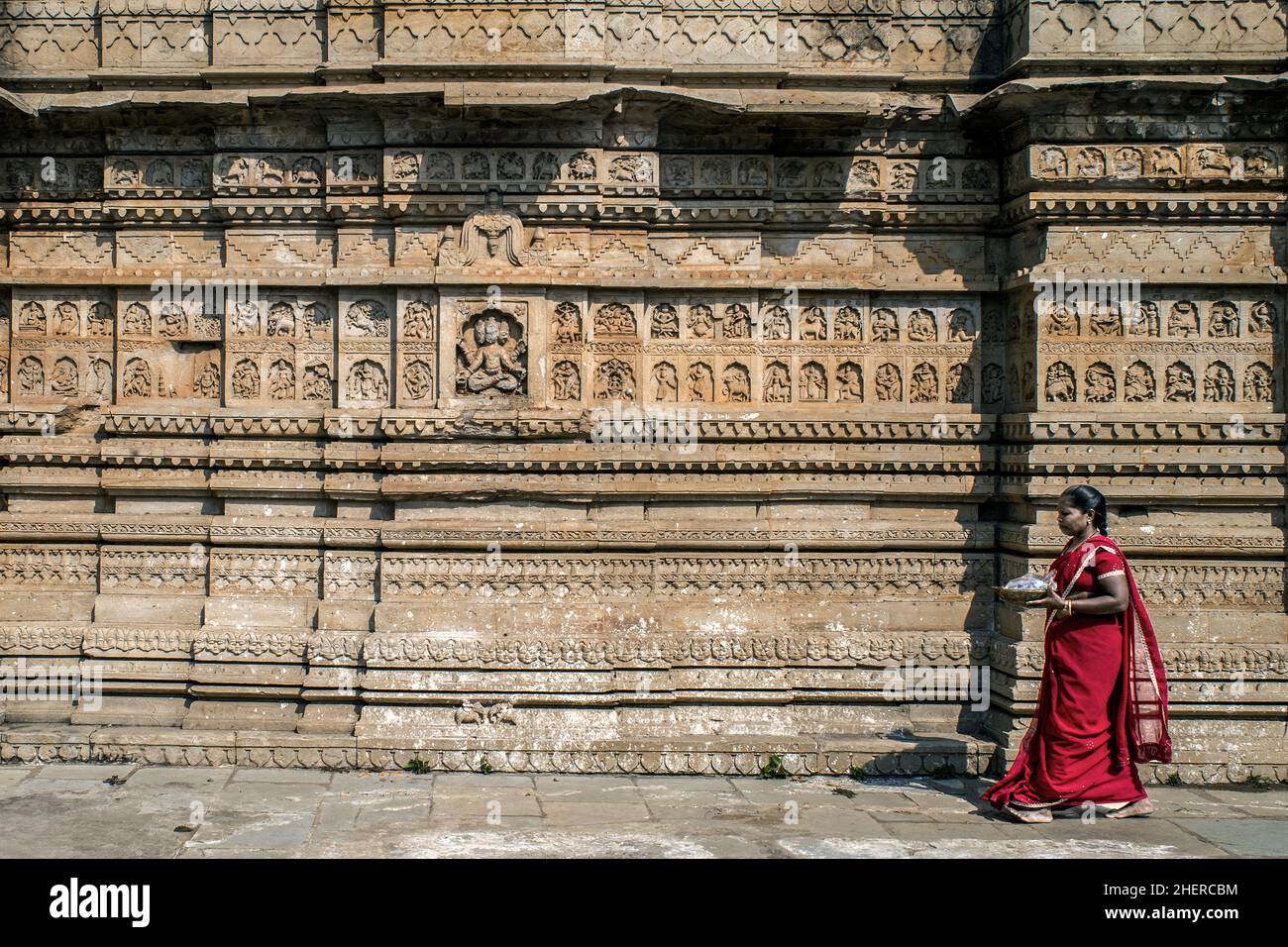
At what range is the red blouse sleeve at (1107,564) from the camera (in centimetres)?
874

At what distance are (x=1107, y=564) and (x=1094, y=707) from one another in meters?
0.99

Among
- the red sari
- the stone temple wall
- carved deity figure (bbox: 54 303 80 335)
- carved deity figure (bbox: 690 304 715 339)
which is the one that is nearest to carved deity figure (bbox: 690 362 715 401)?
the stone temple wall

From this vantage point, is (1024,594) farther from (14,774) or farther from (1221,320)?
(14,774)

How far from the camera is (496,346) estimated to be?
1058 centimetres

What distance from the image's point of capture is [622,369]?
10.8 metres

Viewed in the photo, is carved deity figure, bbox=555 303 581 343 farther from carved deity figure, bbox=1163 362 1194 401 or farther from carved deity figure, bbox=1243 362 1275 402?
carved deity figure, bbox=1243 362 1275 402

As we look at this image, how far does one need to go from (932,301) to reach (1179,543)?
285 centimetres

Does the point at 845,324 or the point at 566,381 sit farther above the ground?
the point at 845,324

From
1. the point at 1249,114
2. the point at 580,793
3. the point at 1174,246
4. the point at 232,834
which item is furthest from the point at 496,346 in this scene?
the point at 1249,114

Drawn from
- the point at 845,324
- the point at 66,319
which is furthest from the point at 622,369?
the point at 66,319

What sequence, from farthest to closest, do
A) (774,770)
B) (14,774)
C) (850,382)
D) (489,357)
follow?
(850,382) < (489,357) < (774,770) < (14,774)

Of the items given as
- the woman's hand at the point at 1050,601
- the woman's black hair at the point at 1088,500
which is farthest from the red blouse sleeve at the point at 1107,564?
the woman's hand at the point at 1050,601

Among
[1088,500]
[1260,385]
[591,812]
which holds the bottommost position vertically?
[591,812]

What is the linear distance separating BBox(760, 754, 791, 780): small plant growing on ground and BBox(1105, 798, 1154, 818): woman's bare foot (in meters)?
2.41
